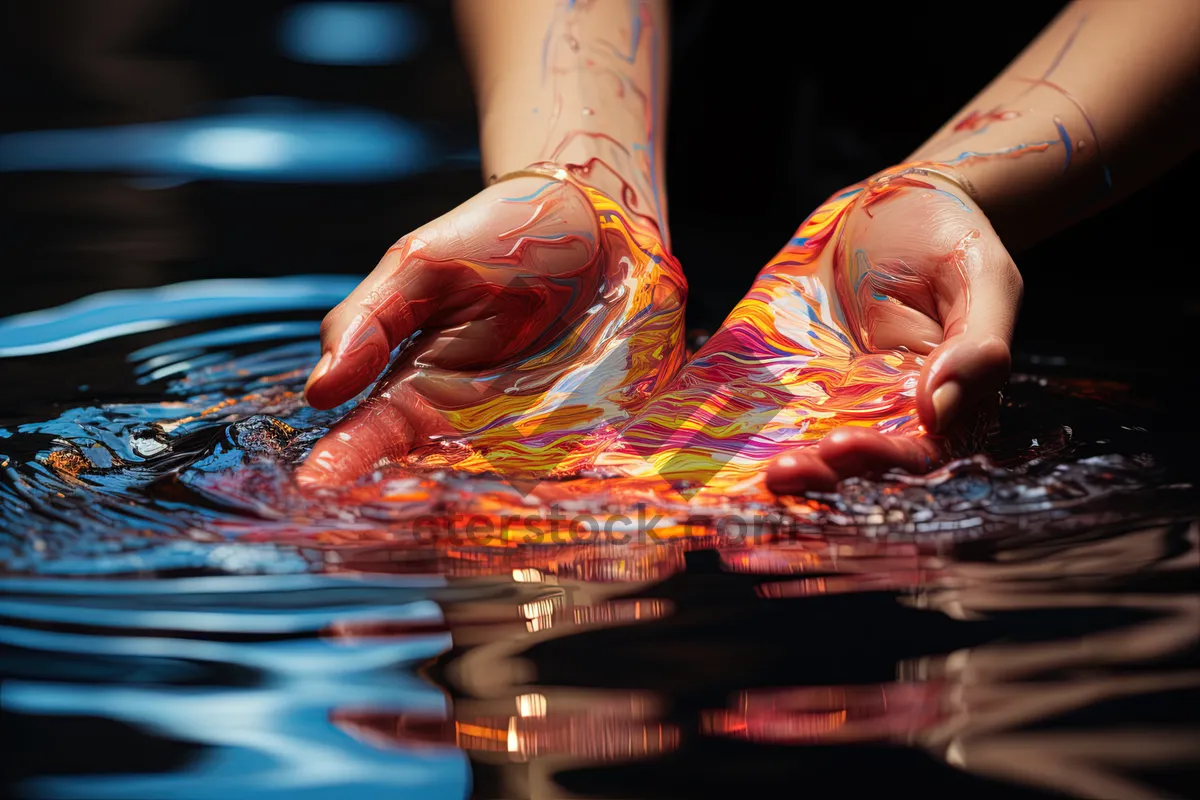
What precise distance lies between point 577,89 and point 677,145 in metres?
0.43

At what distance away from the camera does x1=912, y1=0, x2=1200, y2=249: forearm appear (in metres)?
0.83

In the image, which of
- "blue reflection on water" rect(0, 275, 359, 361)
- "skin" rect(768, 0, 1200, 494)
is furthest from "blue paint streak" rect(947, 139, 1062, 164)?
"blue reflection on water" rect(0, 275, 359, 361)

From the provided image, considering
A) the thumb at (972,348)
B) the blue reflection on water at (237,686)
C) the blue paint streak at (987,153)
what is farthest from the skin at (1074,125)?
the blue reflection on water at (237,686)

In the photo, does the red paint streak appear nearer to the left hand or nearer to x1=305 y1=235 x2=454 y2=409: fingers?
the left hand

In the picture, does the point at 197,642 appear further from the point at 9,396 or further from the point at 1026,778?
the point at 9,396

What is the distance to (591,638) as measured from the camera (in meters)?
0.44

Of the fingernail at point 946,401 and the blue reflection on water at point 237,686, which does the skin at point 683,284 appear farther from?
the blue reflection on water at point 237,686

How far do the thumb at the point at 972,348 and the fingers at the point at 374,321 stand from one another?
276 mm

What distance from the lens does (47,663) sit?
42 cm

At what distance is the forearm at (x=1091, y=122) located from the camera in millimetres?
834

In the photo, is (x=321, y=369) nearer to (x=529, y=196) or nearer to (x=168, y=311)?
(x=529, y=196)

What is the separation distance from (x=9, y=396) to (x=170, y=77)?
2.49ft

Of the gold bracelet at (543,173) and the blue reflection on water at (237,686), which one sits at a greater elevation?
the gold bracelet at (543,173)

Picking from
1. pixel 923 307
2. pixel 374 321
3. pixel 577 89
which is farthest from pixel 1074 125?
pixel 374 321
